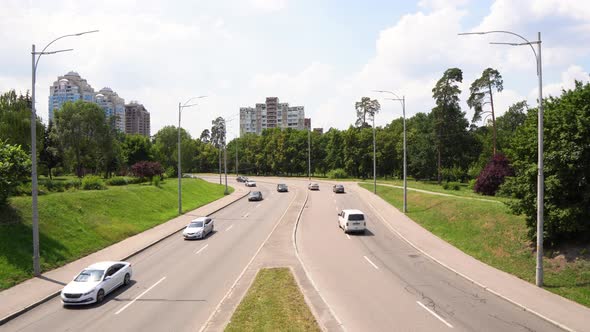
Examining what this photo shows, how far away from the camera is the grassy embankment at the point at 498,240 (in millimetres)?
16719

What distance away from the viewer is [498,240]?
2219cm

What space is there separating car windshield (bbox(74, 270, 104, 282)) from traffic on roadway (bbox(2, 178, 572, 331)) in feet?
0.14

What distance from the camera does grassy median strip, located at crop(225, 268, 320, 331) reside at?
39.2 ft

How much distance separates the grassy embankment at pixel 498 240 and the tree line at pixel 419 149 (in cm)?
154

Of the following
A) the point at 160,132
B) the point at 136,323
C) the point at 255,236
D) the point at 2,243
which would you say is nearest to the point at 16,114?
the point at 2,243

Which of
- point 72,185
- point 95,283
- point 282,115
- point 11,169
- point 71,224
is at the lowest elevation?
point 95,283

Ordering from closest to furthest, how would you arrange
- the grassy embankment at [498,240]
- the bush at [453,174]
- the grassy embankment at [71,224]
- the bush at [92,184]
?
1. the grassy embankment at [498,240]
2. the grassy embankment at [71,224]
3. the bush at [92,184]
4. the bush at [453,174]

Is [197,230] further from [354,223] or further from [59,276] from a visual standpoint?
[354,223]

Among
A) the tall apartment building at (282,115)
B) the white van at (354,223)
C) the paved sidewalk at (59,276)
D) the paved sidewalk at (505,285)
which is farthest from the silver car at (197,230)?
the tall apartment building at (282,115)

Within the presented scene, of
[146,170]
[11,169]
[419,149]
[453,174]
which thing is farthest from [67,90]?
[11,169]

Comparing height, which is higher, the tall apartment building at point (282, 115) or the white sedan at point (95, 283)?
the tall apartment building at point (282, 115)

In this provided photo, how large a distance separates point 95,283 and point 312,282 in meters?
8.84

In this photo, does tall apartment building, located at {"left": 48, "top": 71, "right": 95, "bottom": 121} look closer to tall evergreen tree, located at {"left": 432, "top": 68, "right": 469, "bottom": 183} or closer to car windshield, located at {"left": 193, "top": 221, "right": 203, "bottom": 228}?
tall evergreen tree, located at {"left": 432, "top": 68, "right": 469, "bottom": 183}

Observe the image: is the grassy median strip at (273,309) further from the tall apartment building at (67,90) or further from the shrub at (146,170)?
the tall apartment building at (67,90)
